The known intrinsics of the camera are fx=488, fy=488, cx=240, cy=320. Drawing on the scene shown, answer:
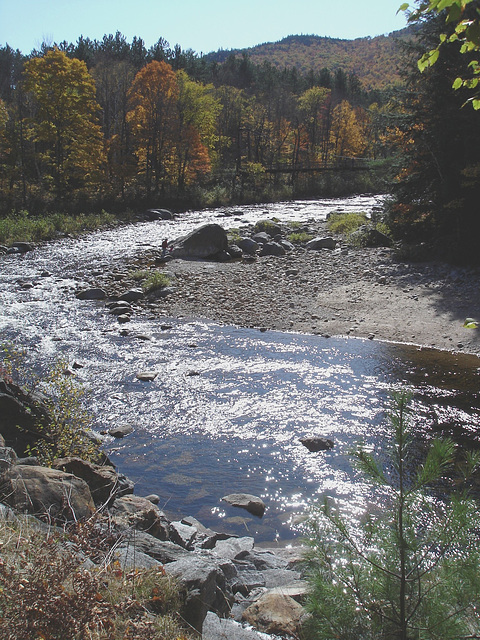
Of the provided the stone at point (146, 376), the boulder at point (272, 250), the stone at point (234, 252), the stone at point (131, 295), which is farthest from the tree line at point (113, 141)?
the stone at point (146, 376)

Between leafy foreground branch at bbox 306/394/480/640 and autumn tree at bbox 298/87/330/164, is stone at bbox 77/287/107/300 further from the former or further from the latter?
autumn tree at bbox 298/87/330/164

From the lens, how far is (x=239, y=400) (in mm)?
9289

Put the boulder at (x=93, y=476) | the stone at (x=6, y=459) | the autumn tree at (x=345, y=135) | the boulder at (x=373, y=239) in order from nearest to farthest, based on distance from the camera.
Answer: the stone at (x=6, y=459), the boulder at (x=93, y=476), the boulder at (x=373, y=239), the autumn tree at (x=345, y=135)

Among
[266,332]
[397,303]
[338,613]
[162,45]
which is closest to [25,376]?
[266,332]

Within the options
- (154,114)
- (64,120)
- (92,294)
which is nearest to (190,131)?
(154,114)

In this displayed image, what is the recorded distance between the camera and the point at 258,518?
6.16 metres

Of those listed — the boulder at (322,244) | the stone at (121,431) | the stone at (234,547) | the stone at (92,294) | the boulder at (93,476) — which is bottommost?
the stone at (234,547)

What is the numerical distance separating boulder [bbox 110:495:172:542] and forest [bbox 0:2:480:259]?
7.96 m

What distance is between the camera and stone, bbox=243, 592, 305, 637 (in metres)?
3.59

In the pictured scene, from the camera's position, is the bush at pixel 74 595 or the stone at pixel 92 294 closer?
the bush at pixel 74 595

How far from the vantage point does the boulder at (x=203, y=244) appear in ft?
70.0

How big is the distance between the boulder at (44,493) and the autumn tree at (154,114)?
3927 cm

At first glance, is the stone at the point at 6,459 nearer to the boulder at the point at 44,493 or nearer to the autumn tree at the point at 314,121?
the boulder at the point at 44,493

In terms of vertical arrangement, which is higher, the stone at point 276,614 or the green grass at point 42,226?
the green grass at point 42,226
